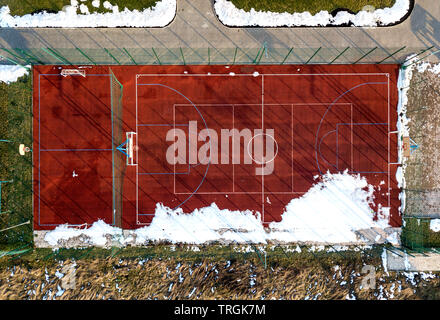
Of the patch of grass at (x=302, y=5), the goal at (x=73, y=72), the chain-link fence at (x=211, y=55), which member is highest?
the patch of grass at (x=302, y=5)

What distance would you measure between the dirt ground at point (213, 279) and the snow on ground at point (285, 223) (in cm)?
93

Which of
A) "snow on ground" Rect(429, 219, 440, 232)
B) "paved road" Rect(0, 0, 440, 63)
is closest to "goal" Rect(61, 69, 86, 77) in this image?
"paved road" Rect(0, 0, 440, 63)

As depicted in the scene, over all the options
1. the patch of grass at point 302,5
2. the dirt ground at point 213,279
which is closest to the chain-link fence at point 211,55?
the patch of grass at point 302,5

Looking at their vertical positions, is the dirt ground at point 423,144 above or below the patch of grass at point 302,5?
below

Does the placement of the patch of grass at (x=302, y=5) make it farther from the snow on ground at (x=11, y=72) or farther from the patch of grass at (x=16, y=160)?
the patch of grass at (x=16, y=160)

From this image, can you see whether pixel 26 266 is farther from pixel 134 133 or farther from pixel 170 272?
pixel 134 133

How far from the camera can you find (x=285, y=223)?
12508 mm

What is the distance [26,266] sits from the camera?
1243 centimetres

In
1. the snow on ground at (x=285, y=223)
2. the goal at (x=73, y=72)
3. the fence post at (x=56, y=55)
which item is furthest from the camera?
the snow on ground at (x=285, y=223)

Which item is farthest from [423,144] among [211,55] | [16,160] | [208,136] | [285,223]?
[16,160]

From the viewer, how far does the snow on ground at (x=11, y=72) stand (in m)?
12.4

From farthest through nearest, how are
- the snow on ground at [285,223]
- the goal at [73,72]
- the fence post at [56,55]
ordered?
the snow on ground at [285,223] < the fence post at [56,55] < the goal at [73,72]

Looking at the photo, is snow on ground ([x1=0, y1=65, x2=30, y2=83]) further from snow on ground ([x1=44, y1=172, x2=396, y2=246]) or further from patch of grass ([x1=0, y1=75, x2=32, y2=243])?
snow on ground ([x1=44, y1=172, x2=396, y2=246])

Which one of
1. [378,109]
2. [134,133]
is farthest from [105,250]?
[378,109]
